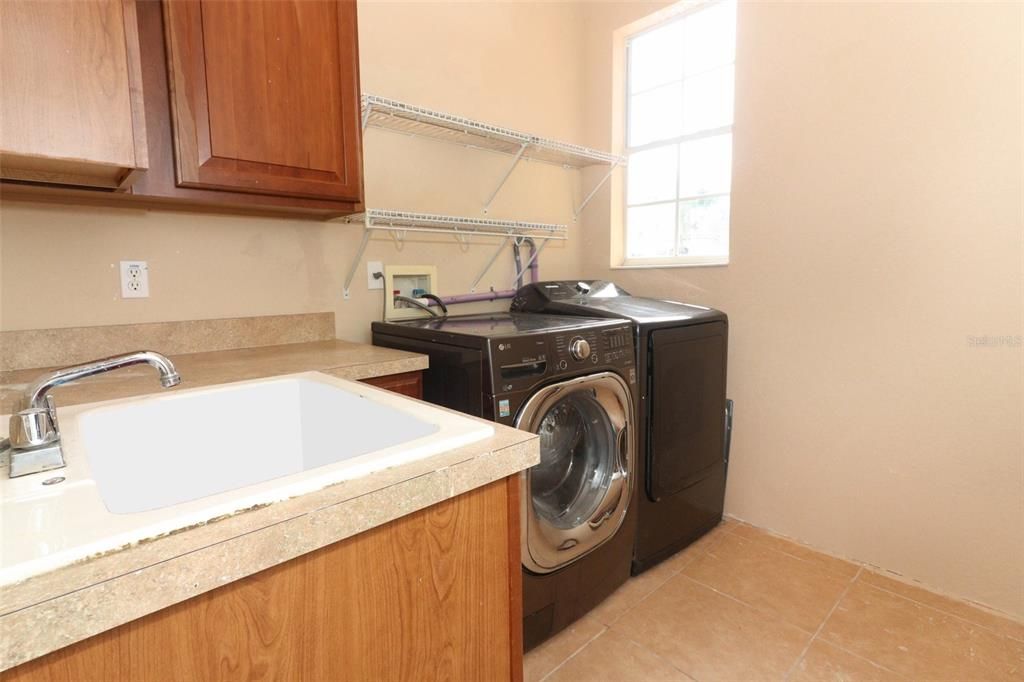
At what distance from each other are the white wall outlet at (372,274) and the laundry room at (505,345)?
0.04 ft

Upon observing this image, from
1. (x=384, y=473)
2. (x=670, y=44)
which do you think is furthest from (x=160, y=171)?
(x=670, y=44)

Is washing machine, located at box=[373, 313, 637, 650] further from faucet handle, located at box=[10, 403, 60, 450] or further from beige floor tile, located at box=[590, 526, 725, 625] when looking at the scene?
faucet handle, located at box=[10, 403, 60, 450]

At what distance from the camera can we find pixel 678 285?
2.50 metres

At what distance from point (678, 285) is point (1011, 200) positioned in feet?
3.91

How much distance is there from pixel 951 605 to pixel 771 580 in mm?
568

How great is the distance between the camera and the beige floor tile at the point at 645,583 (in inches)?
69.9

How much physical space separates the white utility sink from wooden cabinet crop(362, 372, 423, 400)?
0.29 metres

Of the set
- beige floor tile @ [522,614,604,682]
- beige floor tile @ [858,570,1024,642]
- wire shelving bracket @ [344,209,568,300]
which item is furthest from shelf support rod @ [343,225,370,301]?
beige floor tile @ [858,570,1024,642]

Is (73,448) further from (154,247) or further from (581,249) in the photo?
(581,249)

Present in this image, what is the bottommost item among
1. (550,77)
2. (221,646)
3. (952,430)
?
(952,430)

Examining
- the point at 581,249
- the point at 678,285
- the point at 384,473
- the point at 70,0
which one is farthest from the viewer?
the point at 581,249

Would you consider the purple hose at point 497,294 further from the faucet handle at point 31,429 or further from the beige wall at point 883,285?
the faucet handle at point 31,429

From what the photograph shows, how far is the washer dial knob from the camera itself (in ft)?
5.33

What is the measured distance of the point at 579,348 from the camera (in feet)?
5.37
